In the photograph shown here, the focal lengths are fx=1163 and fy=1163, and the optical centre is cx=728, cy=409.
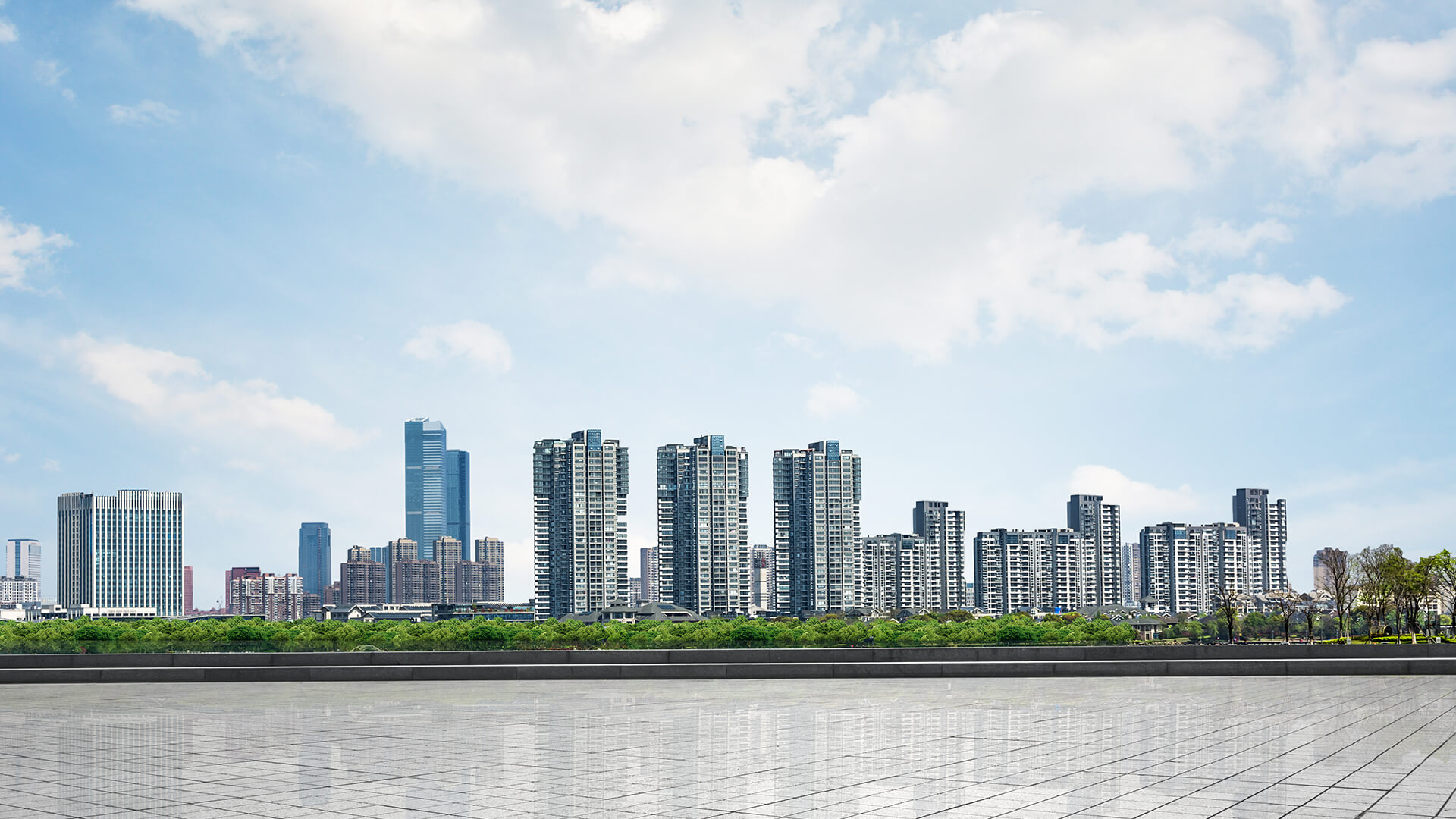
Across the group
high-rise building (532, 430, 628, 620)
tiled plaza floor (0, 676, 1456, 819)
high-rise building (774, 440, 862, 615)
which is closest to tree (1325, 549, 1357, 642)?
tiled plaza floor (0, 676, 1456, 819)

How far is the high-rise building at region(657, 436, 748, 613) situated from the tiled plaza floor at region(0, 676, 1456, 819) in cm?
13176

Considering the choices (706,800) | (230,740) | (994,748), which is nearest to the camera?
(706,800)

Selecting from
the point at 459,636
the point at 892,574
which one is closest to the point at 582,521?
the point at 892,574

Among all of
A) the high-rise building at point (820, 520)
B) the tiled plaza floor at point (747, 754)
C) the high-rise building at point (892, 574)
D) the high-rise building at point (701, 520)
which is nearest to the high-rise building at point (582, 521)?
the high-rise building at point (701, 520)

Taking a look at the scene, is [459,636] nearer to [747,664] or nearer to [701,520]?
[747,664]

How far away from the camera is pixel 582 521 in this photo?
150m

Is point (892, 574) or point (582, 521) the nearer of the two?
point (582, 521)

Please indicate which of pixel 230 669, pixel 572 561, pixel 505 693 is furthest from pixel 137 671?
pixel 572 561

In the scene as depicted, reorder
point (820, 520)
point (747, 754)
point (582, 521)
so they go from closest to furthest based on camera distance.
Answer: point (747, 754) → point (582, 521) → point (820, 520)

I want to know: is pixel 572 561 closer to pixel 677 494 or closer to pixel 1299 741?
pixel 677 494

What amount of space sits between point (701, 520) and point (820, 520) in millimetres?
15702

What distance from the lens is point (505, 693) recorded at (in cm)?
2066

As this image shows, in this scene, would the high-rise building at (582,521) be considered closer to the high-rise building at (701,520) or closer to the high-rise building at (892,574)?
the high-rise building at (701,520)

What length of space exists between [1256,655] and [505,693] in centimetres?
1617
